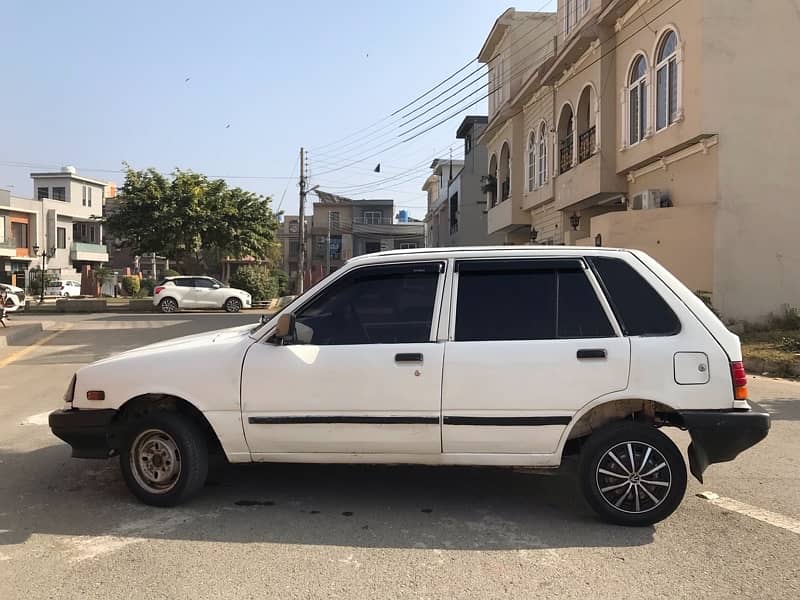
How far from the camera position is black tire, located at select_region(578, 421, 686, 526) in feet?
13.8

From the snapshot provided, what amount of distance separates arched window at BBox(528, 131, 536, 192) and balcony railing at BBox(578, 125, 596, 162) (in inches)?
204

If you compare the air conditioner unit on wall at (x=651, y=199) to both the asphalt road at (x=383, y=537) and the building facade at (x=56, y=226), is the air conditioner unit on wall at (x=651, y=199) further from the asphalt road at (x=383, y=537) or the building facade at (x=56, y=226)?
the building facade at (x=56, y=226)

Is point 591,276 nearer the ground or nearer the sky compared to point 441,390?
nearer the sky

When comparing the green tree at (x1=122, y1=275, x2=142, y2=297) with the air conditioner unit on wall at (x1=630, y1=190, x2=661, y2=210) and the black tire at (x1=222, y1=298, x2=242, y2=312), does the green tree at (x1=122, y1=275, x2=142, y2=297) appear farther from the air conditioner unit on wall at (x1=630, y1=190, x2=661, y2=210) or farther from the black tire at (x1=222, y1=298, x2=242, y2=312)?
the air conditioner unit on wall at (x1=630, y1=190, x2=661, y2=210)

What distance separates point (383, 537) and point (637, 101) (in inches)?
619

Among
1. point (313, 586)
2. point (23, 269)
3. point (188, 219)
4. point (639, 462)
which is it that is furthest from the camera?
point (23, 269)

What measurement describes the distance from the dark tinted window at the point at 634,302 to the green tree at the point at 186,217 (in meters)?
30.5

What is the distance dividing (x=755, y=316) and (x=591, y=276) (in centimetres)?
1128

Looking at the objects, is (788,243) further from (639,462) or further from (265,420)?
(265,420)

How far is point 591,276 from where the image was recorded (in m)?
4.39

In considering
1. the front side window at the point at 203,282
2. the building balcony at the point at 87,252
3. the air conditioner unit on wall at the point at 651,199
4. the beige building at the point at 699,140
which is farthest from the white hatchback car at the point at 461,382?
the building balcony at the point at 87,252

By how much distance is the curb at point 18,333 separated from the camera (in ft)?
51.7

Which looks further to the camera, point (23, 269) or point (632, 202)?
point (23, 269)

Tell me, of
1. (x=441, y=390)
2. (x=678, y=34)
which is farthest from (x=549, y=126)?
(x=441, y=390)
